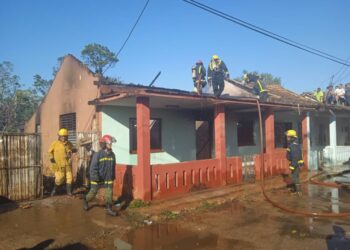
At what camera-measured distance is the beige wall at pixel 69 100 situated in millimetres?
11375

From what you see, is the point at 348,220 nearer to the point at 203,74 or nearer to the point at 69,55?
the point at 203,74

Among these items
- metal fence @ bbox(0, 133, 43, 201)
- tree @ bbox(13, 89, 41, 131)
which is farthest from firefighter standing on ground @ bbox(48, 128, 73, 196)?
tree @ bbox(13, 89, 41, 131)

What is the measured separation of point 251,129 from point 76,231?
41.6ft

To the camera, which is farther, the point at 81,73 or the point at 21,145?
the point at 81,73

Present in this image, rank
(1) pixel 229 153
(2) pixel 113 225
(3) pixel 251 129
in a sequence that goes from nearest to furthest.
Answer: (2) pixel 113 225 → (1) pixel 229 153 → (3) pixel 251 129

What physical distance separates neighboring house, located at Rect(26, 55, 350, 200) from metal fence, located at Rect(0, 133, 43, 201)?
2234mm

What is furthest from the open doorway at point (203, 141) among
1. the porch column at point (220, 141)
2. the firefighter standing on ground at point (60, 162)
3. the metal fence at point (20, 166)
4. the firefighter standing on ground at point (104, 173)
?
the firefighter standing on ground at point (104, 173)

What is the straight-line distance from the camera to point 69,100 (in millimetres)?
12648

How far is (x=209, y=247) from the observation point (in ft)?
18.0

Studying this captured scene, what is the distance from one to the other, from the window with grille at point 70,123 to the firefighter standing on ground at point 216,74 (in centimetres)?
542

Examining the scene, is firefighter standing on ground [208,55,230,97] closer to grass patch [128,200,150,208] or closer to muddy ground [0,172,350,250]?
muddy ground [0,172,350,250]

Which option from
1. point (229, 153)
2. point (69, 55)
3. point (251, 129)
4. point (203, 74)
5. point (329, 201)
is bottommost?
point (329, 201)

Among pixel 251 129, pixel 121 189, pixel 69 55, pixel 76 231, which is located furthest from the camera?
pixel 251 129

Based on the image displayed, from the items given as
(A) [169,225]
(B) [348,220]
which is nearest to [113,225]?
(A) [169,225]
